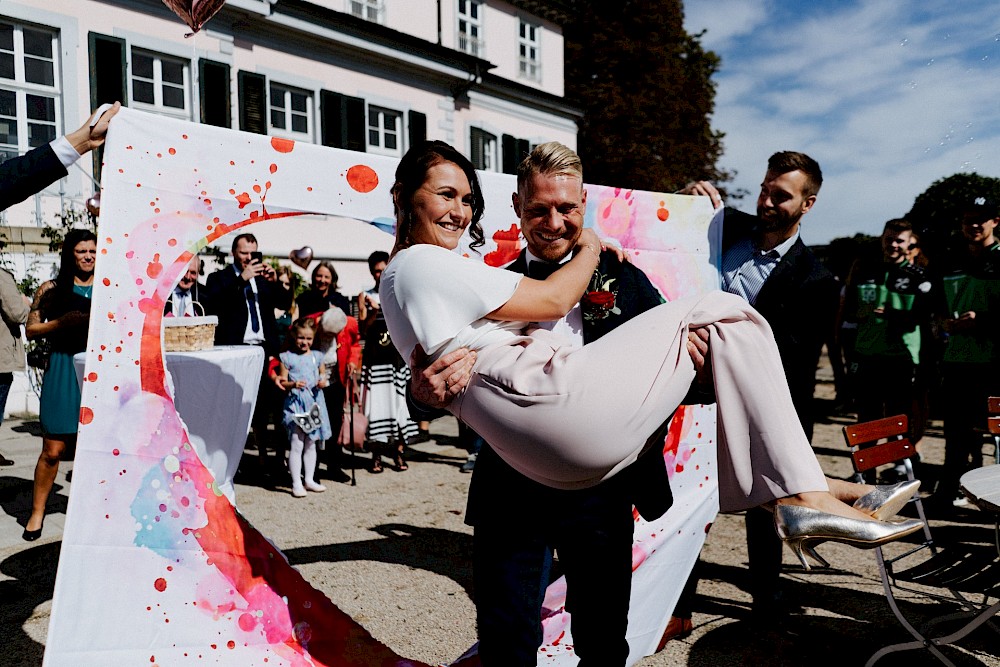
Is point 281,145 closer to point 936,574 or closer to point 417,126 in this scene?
point 936,574

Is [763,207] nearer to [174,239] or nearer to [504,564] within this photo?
[504,564]

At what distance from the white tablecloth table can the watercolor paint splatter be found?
62.5 inches

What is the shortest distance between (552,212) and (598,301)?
0.34 meters

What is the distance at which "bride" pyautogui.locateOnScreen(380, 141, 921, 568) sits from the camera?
5.83 feet

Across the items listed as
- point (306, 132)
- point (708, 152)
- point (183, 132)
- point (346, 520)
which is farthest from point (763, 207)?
point (708, 152)

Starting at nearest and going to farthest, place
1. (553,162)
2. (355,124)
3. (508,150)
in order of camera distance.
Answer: (553,162) < (355,124) < (508,150)

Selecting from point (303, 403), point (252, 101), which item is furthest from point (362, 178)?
point (252, 101)

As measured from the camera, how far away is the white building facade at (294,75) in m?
10.9

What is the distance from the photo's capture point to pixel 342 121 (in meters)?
14.9

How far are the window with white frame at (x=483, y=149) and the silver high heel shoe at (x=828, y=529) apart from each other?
16.6 m

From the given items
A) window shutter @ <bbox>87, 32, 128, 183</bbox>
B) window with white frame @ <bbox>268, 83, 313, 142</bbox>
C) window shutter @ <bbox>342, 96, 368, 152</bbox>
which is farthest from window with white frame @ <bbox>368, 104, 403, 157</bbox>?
window shutter @ <bbox>87, 32, 128, 183</bbox>

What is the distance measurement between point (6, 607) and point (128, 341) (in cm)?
220

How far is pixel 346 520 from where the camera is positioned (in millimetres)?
5449

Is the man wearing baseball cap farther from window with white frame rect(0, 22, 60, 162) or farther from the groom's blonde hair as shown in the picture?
window with white frame rect(0, 22, 60, 162)
